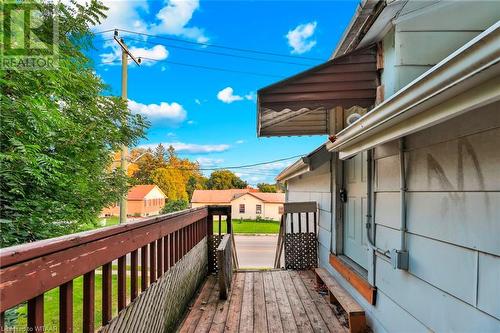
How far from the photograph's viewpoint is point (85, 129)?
13.3ft

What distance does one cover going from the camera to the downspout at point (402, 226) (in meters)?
2.20

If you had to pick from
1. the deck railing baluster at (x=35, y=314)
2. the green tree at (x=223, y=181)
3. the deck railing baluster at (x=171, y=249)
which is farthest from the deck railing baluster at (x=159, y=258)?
the green tree at (x=223, y=181)

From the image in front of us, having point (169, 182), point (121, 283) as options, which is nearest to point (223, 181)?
point (169, 182)

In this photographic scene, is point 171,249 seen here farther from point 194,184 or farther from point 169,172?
point 194,184

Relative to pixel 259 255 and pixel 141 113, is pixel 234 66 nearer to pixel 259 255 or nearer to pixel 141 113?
pixel 259 255

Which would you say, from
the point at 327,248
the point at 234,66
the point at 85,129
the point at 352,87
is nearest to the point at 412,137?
the point at 352,87

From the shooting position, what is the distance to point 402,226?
2262 millimetres

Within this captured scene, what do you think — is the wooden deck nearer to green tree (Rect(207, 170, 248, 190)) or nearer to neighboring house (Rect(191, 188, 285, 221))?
neighboring house (Rect(191, 188, 285, 221))

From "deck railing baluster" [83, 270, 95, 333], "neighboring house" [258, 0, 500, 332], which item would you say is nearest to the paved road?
"neighboring house" [258, 0, 500, 332]

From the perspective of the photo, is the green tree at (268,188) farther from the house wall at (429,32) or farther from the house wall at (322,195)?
the house wall at (429,32)

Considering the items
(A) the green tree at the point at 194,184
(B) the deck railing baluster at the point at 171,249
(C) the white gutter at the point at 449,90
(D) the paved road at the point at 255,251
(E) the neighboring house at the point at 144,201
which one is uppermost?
(C) the white gutter at the point at 449,90

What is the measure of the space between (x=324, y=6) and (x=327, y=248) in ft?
14.7

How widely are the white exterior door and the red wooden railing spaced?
2.14 m

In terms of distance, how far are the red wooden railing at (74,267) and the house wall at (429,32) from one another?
217cm
